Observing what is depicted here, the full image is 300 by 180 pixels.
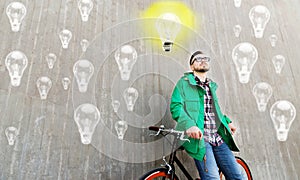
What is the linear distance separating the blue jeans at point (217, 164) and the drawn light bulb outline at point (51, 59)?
1496 millimetres

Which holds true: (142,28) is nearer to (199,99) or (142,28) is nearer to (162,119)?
(162,119)

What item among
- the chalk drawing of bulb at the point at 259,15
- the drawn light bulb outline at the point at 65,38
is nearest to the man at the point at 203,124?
the chalk drawing of bulb at the point at 259,15

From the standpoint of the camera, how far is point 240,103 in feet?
11.0

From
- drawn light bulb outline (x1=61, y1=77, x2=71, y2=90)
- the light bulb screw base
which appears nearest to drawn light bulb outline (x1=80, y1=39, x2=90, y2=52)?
drawn light bulb outline (x1=61, y1=77, x2=71, y2=90)

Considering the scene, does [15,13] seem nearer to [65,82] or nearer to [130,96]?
[65,82]

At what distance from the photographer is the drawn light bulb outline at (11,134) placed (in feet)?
8.62

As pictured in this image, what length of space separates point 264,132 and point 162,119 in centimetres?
102

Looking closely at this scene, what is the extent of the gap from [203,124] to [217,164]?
0.30 metres

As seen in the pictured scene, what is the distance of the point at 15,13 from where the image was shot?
2916mm

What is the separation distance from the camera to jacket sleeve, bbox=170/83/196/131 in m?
2.32

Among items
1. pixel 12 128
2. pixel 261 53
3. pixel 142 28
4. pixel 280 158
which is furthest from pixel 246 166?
pixel 12 128

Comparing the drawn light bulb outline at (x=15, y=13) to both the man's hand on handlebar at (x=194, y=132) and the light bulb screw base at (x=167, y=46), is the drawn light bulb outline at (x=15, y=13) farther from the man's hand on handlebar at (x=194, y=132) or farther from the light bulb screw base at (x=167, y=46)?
the man's hand on handlebar at (x=194, y=132)

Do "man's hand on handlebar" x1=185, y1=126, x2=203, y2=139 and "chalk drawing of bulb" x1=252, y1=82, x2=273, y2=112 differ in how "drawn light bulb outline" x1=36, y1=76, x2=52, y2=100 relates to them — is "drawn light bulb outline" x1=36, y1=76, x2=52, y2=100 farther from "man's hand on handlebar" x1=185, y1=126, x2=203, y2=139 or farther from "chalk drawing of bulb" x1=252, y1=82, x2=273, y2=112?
"chalk drawing of bulb" x1=252, y1=82, x2=273, y2=112

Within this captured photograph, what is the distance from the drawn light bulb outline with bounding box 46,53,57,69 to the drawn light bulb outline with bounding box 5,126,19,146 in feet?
2.03
